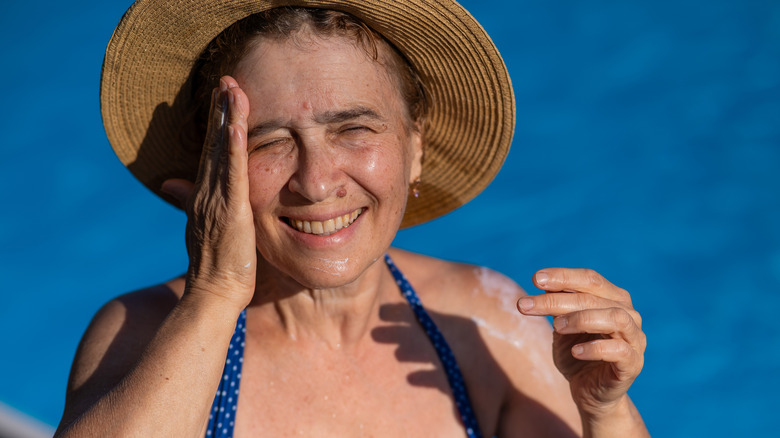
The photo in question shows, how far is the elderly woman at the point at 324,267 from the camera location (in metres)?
2.01

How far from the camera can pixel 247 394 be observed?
235 cm

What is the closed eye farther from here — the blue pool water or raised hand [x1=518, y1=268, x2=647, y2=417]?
the blue pool water

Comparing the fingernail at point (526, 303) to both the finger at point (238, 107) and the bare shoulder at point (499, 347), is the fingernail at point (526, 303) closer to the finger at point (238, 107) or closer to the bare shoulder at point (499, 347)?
the bare shoulder at point (499, 347)

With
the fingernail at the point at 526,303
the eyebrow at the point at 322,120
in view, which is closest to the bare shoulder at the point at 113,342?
the eyebrow at the point at 322,120

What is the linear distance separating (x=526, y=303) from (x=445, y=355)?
739mm

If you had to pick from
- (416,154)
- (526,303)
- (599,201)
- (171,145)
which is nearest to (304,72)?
(416,154)

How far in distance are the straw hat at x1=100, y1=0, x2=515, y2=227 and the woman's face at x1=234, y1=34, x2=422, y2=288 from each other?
0.17 meters

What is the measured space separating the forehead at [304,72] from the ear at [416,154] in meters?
0.42

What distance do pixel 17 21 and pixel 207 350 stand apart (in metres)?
7.33

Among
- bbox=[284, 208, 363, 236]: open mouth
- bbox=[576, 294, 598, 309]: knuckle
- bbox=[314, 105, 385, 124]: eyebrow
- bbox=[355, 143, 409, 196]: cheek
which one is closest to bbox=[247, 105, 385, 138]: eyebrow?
bbox=[314, 105, 385, 124]: eyebrow

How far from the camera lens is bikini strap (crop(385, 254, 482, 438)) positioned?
253 cm

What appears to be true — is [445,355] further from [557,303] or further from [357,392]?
[557,303]

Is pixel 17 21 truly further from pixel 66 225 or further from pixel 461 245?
pixel 461 245

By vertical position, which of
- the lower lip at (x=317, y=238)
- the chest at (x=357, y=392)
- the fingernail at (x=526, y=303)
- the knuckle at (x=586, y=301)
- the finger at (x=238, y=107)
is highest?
the knuckle at (x=586, y=301)
